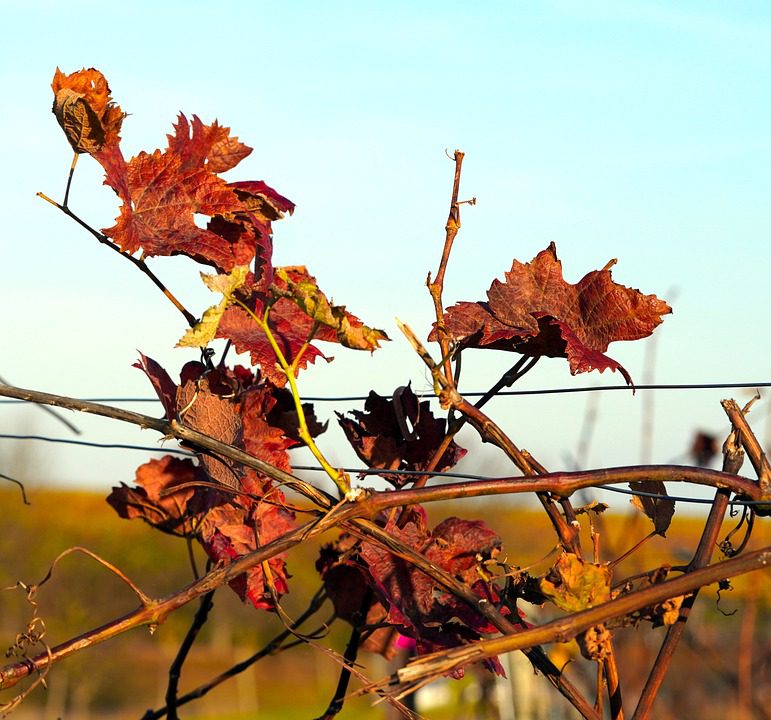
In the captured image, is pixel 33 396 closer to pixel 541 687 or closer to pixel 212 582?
pixel 212 582

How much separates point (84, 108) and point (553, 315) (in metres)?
0.57

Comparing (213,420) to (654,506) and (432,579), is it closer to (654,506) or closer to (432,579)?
(432,579)

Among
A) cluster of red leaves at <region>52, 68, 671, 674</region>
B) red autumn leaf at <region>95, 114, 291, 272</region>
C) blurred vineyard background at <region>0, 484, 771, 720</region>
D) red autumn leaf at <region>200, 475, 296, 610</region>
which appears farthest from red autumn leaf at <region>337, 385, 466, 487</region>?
blurred vineyard background at <region>0, 484, 771, 720</region>

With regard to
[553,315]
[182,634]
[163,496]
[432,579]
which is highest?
[553,315]

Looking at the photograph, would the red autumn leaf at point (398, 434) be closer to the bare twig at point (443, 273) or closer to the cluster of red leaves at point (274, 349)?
the cluster of red leaves at point (274, 349)

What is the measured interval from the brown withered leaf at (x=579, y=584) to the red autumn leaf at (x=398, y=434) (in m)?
0.25

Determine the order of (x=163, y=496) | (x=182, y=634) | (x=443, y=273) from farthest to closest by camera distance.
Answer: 1. (x=182, y=634)
2. (x=163, y=496)
3. (x=443, y=273)

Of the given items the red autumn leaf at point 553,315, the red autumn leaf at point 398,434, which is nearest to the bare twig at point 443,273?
the red autumn leaf at point 553,315

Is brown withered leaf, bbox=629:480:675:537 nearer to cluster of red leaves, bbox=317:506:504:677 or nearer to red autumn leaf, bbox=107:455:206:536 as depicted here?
cluster of red leaves, bbox=317:506:504:677

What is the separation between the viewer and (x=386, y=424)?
1146 mm

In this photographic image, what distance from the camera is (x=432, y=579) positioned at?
99 centimetres

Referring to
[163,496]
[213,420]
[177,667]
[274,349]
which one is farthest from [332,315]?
[177,667]

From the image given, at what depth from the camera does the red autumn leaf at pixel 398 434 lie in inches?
43.8

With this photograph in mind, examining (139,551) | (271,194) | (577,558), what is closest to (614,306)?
(577,558)
